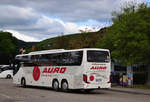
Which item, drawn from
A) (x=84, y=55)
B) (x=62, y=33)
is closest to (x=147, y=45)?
(x=84, y=55)

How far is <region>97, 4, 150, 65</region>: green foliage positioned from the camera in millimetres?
26375

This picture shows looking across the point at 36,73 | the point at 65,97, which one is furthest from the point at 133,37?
the point at 65,97

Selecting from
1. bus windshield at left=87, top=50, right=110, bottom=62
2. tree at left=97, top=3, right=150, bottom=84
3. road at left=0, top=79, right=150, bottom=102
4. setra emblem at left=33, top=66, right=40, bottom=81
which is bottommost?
road at left=0, top=79, right=150, bottom=102

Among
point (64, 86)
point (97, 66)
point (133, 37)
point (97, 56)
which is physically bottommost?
point (64, 86)

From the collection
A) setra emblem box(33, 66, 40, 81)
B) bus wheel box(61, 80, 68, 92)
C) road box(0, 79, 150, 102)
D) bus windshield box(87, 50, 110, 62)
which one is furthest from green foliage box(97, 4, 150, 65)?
setra emblem box(33, 66, 40, 81)

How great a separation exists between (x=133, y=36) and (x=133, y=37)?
178mm

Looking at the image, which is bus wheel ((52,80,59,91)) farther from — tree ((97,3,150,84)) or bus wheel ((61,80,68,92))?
tree ((97,3,150,84))

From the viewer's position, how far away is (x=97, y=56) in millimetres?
21750

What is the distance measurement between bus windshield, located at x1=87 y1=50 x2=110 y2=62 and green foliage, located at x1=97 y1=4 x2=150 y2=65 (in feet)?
16.2

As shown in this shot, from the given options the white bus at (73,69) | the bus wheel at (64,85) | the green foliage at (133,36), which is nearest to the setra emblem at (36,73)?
the white bus at (73,69)

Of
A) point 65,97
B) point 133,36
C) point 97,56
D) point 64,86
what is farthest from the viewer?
point 133,36

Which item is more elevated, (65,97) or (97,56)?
(97,56)

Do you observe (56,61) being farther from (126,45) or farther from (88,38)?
(88,38)

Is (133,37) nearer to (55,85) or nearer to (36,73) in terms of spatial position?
(55,85)
